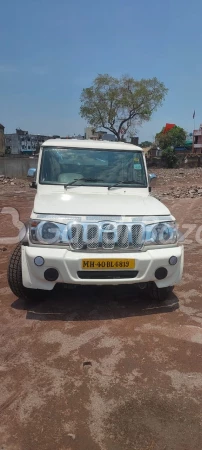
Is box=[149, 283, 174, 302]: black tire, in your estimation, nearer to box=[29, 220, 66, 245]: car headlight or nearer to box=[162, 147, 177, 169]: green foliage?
box=[29, 220, 66, 245]: car headlight

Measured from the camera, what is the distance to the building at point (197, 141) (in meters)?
69.4

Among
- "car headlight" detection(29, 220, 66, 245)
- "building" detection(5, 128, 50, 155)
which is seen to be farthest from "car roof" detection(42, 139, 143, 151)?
"building" detection(5, 128, 50, 155)

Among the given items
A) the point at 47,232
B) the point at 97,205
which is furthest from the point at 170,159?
the point at 47,232

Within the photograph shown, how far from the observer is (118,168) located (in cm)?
509

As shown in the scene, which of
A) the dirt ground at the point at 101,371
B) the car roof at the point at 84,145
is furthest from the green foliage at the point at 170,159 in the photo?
the dirt ground at the point at 101,371

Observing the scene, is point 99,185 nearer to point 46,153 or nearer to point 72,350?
point 46,153

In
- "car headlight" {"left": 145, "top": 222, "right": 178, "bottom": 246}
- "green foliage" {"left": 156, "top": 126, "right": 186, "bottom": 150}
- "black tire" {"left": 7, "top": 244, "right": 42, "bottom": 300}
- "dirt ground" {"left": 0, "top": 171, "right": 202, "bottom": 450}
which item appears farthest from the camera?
"green foliage" {"left": 156, "top": 126, "right": 186, "bottom": 150}

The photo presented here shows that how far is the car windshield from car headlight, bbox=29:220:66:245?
4.13ft

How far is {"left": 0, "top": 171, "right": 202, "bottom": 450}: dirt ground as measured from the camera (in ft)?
7.38

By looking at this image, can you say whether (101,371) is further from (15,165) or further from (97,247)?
(15,165)

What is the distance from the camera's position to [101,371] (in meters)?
2.89

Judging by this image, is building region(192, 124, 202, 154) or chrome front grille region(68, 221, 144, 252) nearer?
chrome front grille region(68, 221, 144, 252)

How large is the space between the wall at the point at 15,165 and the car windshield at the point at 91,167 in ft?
56.7

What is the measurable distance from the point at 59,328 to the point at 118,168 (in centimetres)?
244
